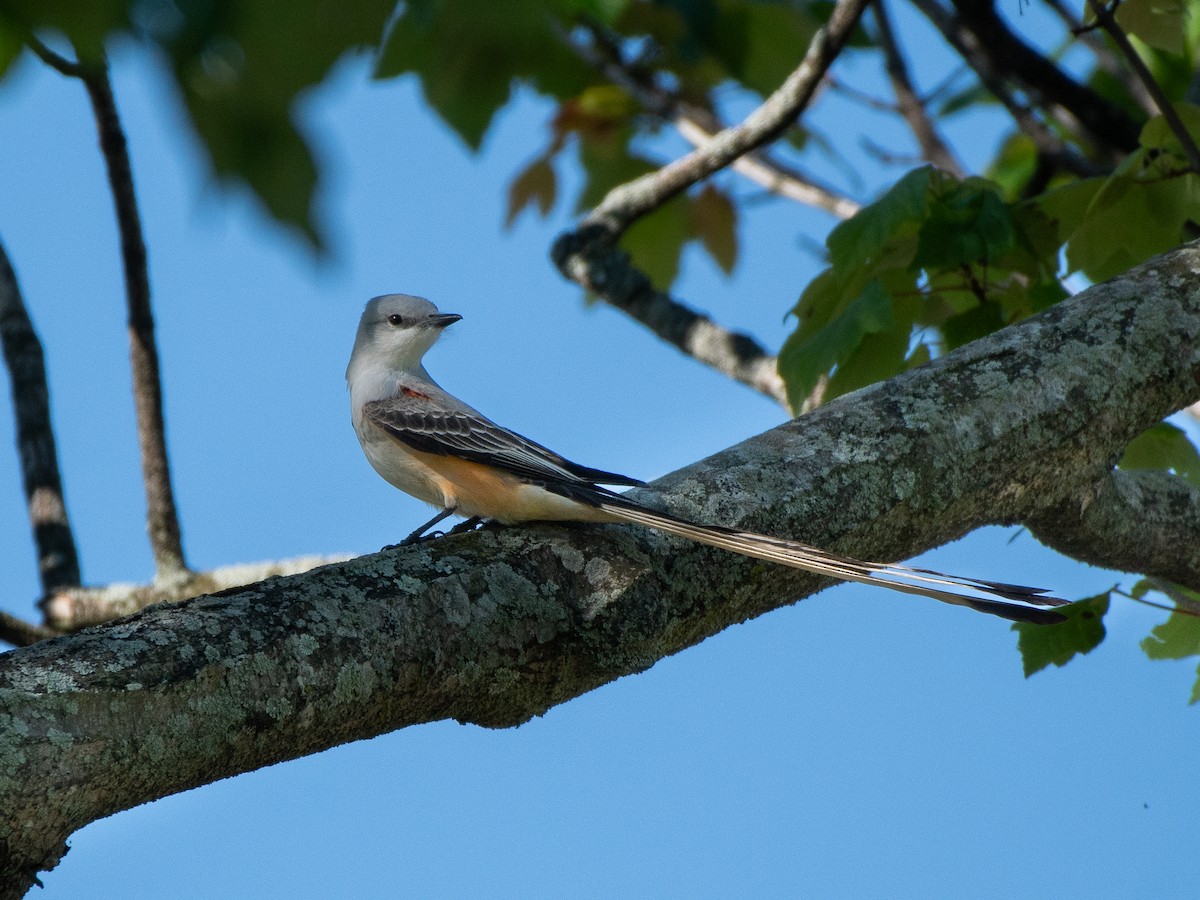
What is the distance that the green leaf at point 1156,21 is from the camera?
4453mm

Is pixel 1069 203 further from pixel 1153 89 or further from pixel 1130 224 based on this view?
pixel 1153 89

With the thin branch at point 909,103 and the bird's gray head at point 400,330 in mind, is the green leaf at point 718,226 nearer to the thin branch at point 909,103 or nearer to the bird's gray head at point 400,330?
the thin branch at point 909,103

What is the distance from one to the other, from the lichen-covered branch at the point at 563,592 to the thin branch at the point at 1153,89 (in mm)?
372

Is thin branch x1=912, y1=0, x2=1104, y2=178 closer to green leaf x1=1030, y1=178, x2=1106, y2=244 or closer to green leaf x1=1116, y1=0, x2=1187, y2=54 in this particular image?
green leaf x1=1116, y1=0, x2=1187, y2=54

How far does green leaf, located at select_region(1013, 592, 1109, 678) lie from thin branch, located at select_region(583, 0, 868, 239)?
255cm

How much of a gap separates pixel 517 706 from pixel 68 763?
111cm

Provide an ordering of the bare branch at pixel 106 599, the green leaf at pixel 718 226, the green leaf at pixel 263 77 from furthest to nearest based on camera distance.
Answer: the green leaf at pixel 718 226
the bare branch at pixel 106 599
the green leaf at pixel 263 77

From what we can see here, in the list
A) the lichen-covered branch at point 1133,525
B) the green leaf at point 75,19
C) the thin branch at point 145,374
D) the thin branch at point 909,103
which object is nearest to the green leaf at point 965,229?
the lichen-covered branch at point 1133,525

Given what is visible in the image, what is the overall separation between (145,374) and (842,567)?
4.15m

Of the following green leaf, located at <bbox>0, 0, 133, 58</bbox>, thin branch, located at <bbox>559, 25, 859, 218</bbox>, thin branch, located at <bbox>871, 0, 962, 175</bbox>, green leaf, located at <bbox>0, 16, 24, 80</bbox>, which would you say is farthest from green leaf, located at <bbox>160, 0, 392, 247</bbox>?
thin branch, located at <bbox>871, 0, 962, 175</bbox>

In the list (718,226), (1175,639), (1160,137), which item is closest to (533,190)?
(718,226)

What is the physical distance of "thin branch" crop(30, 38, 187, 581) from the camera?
5.73m

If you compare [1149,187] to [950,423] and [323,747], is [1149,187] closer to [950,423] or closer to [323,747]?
[950,423]

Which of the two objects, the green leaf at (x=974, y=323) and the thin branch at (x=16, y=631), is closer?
the green leaf at (x=974, y=323)
